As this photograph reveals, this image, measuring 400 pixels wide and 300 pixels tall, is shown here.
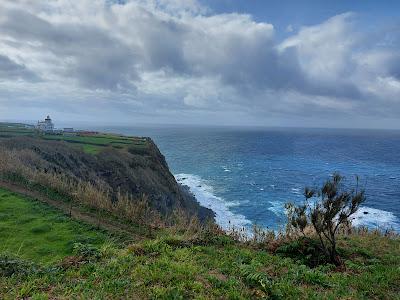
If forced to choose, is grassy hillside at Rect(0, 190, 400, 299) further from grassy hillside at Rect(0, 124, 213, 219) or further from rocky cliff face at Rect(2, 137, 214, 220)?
rocky cliff face at Rect(2, 137, 214, 220)

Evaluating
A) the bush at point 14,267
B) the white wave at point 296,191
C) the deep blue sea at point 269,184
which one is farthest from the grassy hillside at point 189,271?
the white wave at point 296,191

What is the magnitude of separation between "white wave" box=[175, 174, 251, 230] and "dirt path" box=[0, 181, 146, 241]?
2042cm

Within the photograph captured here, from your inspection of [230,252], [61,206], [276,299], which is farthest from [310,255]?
[61,206]

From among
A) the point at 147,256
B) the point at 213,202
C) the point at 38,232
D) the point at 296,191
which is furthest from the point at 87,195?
the point at 296,191

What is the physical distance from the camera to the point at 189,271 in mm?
10188

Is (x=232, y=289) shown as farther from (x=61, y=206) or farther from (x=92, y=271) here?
(x=61, y=206)

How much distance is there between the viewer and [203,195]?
66000mm

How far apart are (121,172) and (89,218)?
33086mm

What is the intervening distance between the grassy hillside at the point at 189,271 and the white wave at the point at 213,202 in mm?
24491

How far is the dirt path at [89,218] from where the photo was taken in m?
18.3

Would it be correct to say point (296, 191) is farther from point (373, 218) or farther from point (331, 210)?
point (331, 210)

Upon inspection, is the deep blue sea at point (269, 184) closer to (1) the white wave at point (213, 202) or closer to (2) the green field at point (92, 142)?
(1) the white wave at point (213, 202)

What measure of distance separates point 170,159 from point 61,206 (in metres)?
94.2

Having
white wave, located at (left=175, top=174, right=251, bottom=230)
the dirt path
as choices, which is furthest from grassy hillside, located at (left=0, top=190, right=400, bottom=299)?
white wave, located at (left=175, top=174, right=251, bottom=230)
